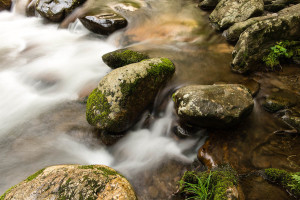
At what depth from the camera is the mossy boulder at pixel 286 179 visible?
2872mm

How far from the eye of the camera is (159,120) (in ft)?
15.7

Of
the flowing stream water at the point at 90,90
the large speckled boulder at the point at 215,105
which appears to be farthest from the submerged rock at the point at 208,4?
the large speckled boulder at the point at 215,105

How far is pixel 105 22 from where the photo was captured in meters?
7.68

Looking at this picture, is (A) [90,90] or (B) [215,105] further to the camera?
(A) [90,90]

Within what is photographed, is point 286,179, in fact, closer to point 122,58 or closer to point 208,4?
point 122,58

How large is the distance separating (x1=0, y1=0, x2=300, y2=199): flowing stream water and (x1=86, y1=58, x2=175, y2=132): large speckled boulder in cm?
41

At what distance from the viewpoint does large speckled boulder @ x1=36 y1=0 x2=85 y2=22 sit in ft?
29.7

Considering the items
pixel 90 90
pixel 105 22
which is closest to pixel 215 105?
pixel 90 90

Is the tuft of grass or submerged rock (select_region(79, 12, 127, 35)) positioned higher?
submerged rock (select_region(79, 12, 127, 35))

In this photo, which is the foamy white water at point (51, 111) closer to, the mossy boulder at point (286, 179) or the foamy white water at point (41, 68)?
the foamy white water at point (41, 68)

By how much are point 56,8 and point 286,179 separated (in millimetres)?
10303

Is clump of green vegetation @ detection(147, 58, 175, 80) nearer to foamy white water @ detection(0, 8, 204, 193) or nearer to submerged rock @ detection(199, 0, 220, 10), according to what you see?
foamy white water @ detection(0, 8, 204, 193)

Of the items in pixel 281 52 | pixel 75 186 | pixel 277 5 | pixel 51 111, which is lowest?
pixel 51 111

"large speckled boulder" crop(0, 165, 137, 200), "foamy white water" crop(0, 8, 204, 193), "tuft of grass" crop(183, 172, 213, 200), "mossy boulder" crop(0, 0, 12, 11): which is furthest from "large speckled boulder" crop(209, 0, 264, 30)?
"mossy boulder" crop(0, 0, 12, 11)
